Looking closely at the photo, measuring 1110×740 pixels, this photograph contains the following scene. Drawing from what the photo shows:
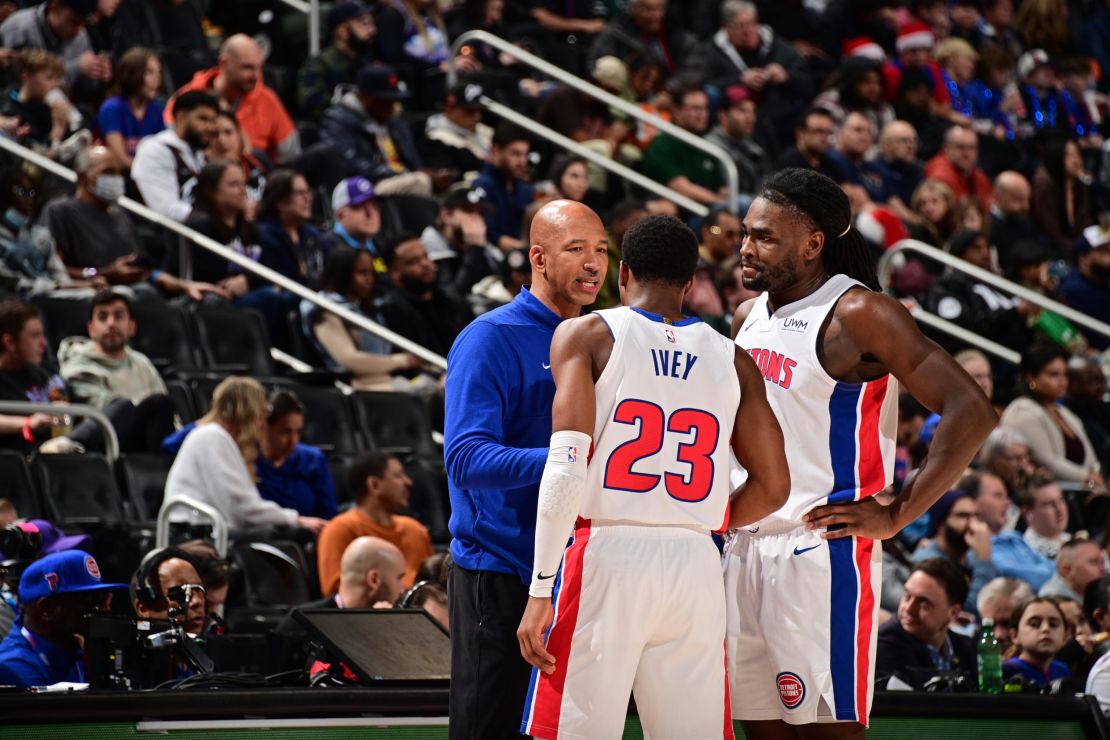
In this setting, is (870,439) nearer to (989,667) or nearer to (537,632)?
(537,632)

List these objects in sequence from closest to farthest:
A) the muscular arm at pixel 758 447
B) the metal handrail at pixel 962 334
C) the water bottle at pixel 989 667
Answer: the muscular arm at pixel 758 447 → the water bottle at pixel 989 667 → the metal handrail at pixel 962 334

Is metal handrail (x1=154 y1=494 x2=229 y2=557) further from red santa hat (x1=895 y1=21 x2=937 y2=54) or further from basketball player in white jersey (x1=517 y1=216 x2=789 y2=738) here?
red santa hat (x1=895 y1=21 x2=937 y2=54)

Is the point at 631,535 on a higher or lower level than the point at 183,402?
higher

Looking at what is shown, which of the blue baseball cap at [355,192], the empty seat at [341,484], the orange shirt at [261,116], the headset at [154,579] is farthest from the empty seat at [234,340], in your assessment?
the headset at [154,579]

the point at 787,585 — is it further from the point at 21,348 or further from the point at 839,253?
the point at 21,348

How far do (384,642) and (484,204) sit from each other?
639cm

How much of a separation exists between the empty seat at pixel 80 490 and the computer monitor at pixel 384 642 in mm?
2657

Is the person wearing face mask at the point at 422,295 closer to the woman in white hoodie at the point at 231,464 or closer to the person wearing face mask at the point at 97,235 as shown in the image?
the person wearing face mask at the point at 97,235

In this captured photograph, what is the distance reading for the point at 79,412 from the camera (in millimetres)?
8312

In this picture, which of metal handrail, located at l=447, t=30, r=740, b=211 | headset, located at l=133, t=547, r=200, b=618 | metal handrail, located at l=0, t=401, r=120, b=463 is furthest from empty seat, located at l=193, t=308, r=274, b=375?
metal handrail, located at l=447, t=30, r=740, b=211

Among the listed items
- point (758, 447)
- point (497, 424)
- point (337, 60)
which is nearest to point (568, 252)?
point (497, 424)

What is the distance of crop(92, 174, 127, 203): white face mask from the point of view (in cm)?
1006

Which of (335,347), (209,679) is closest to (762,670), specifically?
(209,679)

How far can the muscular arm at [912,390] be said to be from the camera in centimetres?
436
